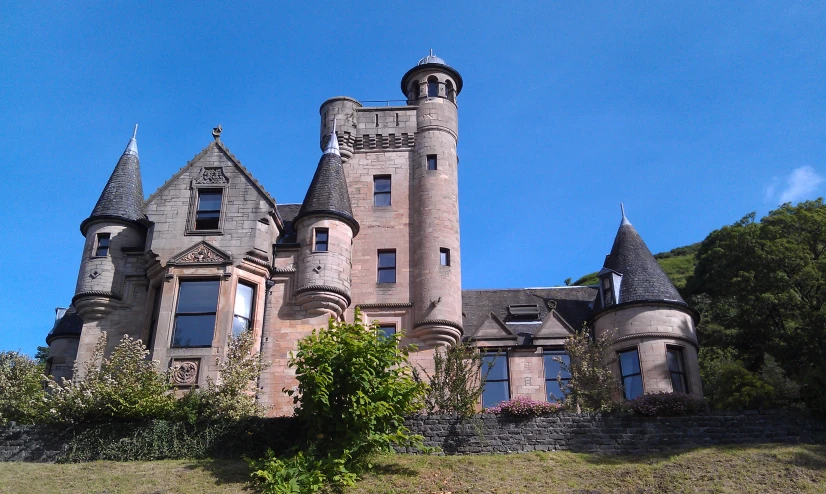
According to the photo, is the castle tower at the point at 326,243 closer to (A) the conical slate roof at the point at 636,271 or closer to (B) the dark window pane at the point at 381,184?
(B) the dark window pane at the point at 381,184

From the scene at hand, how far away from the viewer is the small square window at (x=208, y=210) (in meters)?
28.8

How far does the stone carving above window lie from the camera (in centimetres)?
2734

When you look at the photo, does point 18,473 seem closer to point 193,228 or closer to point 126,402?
point 126,402

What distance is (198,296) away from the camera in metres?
27.0

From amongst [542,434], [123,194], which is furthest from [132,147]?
[542,434]

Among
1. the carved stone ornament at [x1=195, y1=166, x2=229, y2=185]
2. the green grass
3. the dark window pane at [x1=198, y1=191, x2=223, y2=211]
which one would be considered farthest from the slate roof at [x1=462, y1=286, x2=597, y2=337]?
the carved stone ornament at [x1=195, y1=166, x2=229, y2=185]

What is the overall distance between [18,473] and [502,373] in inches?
652

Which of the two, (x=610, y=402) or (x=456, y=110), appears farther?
(x=456, y=110)

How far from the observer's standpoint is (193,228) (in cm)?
2850

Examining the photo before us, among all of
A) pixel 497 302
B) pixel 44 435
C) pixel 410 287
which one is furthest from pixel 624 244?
pixel 44 435

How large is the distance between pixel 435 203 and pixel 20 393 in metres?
16.4

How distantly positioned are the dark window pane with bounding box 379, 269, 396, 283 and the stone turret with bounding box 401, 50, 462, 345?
77cm

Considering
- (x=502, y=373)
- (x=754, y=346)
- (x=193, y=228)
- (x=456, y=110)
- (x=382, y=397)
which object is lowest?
(x=382, y=397)

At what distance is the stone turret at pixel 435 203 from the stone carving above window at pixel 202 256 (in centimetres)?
745
